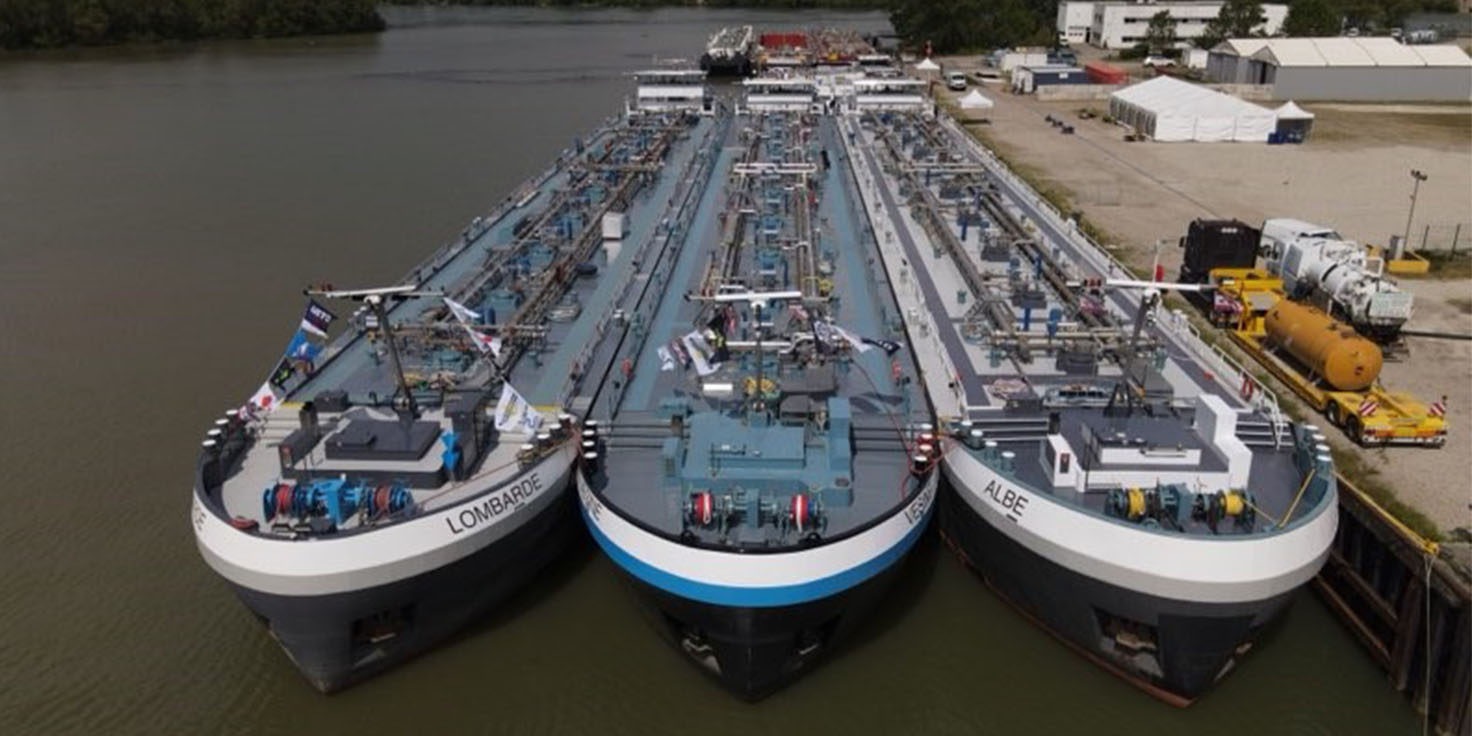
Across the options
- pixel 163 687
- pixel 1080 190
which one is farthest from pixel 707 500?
pixel 1080 190

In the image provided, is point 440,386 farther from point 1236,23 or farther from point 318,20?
point 318,20

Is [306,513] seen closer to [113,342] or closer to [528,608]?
[528,608]

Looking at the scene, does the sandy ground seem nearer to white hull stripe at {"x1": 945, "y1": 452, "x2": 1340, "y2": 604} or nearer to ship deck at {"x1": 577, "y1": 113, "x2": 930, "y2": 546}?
white hull stripe at {"x1": 945, "y1": 452, "x2": 1340, "y2": 604}

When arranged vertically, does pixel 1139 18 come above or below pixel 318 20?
below

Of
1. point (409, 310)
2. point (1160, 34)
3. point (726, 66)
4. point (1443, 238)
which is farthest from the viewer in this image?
point (1160, 34)

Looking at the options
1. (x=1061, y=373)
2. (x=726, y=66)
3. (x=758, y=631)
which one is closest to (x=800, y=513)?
(x=758, y=631)

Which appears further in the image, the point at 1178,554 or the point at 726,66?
the point at 726,66

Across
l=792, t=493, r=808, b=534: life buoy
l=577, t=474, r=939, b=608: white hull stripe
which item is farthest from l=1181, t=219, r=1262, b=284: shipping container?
l=792, t=493, r=808, b=534: life buoy
